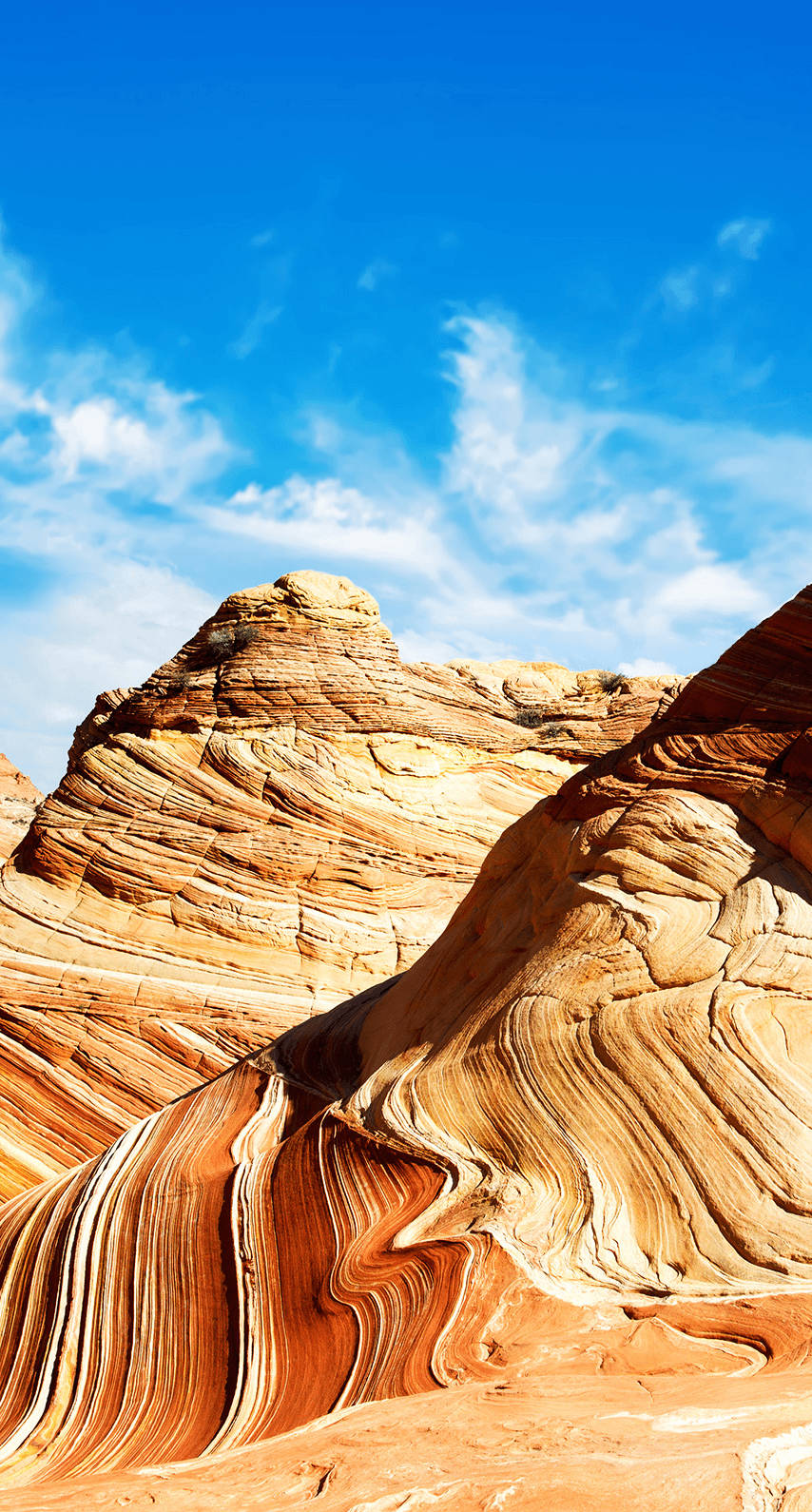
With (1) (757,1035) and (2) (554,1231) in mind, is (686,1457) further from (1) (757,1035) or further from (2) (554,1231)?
(1) (757,1035)

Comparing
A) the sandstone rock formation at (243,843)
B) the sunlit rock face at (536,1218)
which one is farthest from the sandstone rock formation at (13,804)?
the sunlit rock face at (536,1218)

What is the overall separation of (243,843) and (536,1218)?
1178cm

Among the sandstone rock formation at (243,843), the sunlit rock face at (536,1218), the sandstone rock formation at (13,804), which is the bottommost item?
the sunlit rock face at (536,1218)

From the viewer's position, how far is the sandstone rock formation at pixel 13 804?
2649 cm

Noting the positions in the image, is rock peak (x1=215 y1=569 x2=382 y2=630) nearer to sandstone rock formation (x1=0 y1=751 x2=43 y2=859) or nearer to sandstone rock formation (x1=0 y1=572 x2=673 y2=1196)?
sandstone rock formation (x1=0 y1=572 x2=673 y2=1196)

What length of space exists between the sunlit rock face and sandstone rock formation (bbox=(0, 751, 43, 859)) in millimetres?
16472

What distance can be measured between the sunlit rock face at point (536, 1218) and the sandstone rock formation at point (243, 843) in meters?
4.96

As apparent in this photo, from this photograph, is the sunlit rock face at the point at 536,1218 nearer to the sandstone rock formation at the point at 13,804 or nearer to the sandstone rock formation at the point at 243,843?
the sandstone rock formation at the point at 243,843

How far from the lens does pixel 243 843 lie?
17.3 meters

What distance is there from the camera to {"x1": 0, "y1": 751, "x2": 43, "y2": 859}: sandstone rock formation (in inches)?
1043

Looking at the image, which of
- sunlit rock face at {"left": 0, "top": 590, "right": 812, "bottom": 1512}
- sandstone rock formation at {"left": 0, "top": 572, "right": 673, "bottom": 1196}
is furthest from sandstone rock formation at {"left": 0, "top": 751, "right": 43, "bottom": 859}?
sunlit rock face at {"left": 0, "top": 590, "right": 812, "bottom": 1512}

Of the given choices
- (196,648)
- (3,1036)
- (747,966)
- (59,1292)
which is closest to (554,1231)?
(747,966)

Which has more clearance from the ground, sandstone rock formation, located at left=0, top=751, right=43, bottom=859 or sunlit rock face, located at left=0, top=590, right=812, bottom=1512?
sandstone rock formation, located at left=0, top=751, right=43, bottom=859

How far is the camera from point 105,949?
15.6 metres
